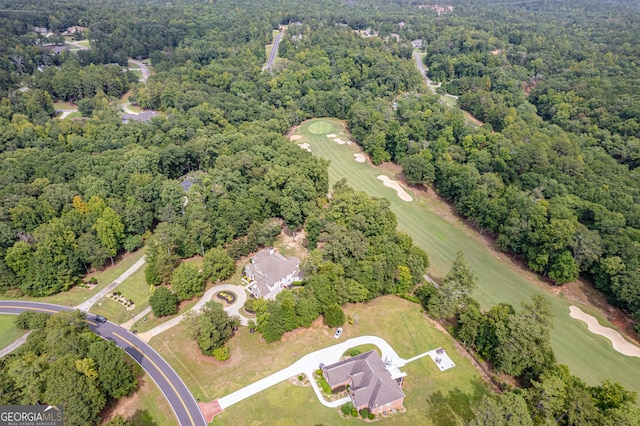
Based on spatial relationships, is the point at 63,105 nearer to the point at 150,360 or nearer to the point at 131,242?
the point at 131,242

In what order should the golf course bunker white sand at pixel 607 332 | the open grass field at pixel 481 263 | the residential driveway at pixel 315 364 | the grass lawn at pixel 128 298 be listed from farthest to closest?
the grass lawn at pixel 128 298
the golf course bunker white sand at pixel 607 332
the open grass field at pixel 481 263
the residential driveway at pixel 315 364

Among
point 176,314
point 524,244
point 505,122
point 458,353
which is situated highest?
point 505,122

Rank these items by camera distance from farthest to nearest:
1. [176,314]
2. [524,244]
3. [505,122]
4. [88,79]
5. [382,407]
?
1. [88,79]
2. [505,122]
3. [524,244]
4. [176,314]
5. [382,407]

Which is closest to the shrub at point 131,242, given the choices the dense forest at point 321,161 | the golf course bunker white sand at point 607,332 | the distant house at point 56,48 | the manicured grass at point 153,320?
the dense forest at point 321,161

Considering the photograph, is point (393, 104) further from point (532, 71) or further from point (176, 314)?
point (176, 314)

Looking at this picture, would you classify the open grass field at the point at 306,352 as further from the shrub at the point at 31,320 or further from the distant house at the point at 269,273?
the shrub at the point at 31,320

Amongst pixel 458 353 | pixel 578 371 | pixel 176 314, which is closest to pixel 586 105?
pixel 578 371

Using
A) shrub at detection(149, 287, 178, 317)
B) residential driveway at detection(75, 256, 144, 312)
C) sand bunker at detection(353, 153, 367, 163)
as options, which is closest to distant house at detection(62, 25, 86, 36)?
sand bunker at detection(353, 153, 367, 163)

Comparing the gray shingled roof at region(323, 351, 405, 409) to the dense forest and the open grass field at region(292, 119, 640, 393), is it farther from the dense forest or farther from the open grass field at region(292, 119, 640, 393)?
the open grass field at region(292, 119, 640, 393)
